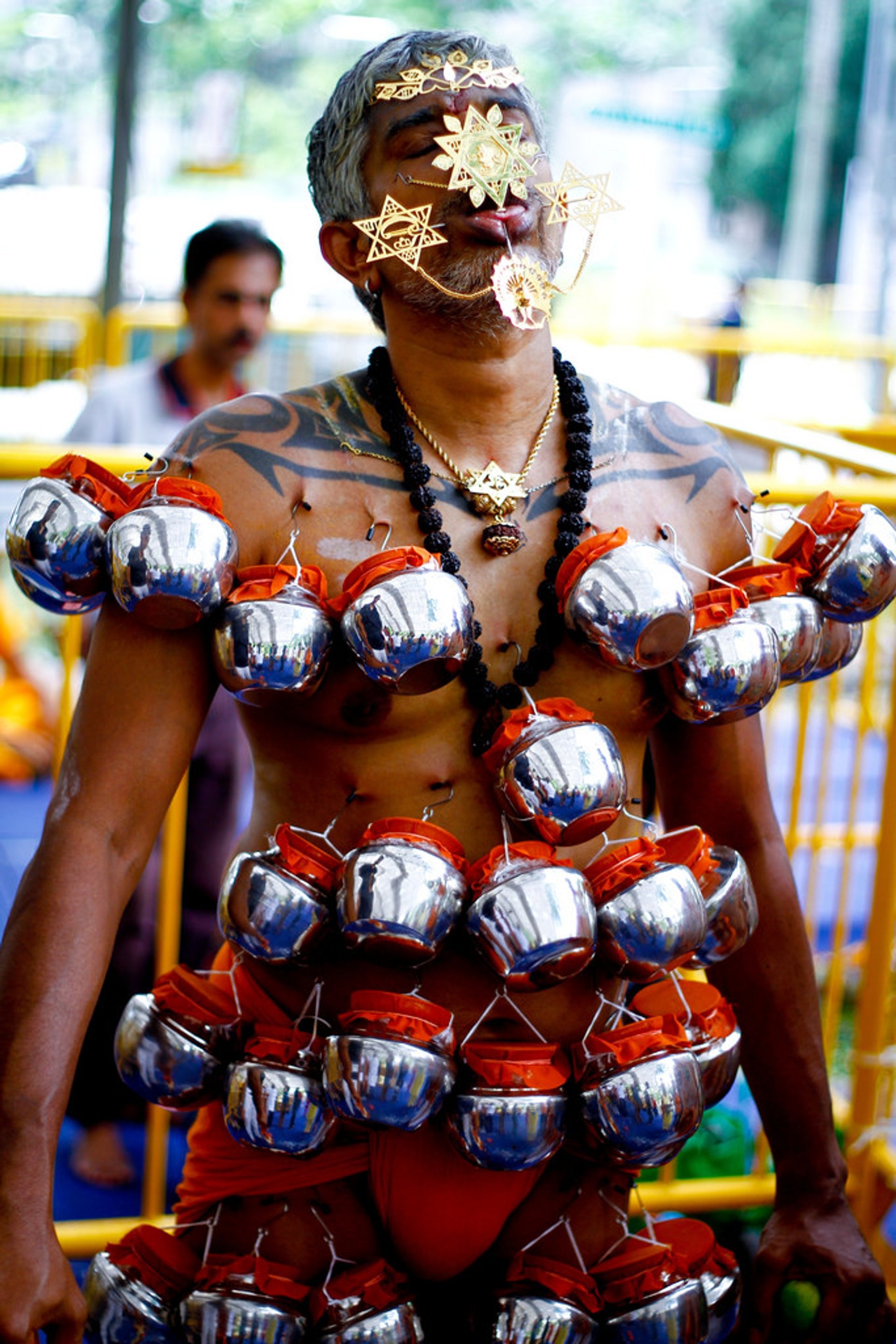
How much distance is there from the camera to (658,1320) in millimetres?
2045

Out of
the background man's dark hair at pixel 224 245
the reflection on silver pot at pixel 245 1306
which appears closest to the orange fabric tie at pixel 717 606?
the reflection on silver pot at pixel 245 1306

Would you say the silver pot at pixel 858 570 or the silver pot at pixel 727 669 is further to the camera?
the silver pot at pixel 858 570

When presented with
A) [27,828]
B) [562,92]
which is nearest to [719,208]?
[562,92]

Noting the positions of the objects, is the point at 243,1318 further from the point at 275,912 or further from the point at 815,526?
the point at 815,526

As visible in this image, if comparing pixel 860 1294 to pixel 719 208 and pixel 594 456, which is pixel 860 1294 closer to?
pixel 594 456

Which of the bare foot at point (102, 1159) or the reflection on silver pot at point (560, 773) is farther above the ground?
the reflection on silver pot at point (560, 773)

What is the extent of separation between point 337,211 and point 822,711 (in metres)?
6.97

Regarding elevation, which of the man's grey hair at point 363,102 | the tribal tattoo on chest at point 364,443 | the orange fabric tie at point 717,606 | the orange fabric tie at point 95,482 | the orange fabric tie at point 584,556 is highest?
the man's grey hair at point 363,102

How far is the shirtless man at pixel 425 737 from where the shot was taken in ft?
6.40

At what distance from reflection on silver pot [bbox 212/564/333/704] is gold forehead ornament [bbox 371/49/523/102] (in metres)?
0.77

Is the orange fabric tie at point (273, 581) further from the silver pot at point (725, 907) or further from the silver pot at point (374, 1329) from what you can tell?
the silver pot at point (374, 1329)

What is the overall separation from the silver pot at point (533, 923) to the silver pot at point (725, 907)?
0.95ft

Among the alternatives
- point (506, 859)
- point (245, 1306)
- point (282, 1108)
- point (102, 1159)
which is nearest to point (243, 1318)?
point (245, 1306)

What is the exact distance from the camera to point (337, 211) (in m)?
2.34
